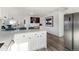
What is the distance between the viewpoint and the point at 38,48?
3.19 metres

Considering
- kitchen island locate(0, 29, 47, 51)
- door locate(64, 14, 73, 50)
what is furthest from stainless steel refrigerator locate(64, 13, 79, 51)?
kitchen island locate(0, 29, 47, 51)

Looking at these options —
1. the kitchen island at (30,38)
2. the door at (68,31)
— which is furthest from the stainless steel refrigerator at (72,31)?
the kitchen island at (30,38)

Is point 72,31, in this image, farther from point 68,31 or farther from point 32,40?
point 32,40

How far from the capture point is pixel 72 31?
9.43 feet

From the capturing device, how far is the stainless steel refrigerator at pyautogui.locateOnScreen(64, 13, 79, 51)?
8.99 ft

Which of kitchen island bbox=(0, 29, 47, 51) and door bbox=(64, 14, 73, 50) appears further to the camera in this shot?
door bbox=(64, 14, 73, 50)

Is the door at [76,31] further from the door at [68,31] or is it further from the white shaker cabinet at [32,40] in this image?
the white shaker cabinet at [32,40]

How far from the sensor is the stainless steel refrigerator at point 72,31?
108 inches

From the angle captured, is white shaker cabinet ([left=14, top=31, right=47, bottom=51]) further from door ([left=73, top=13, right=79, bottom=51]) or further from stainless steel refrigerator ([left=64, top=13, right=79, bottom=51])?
door ([left=73, top=13, right=79, bottom=51])

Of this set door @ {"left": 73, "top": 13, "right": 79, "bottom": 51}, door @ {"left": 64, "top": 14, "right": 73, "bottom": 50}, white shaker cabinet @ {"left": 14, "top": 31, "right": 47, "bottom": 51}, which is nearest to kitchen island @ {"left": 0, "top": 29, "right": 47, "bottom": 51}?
white shaker cabinet @ {"left": 14, "top": 31, "right": 47, "bottom": 51}

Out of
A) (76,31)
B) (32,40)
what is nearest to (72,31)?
(76,31)
